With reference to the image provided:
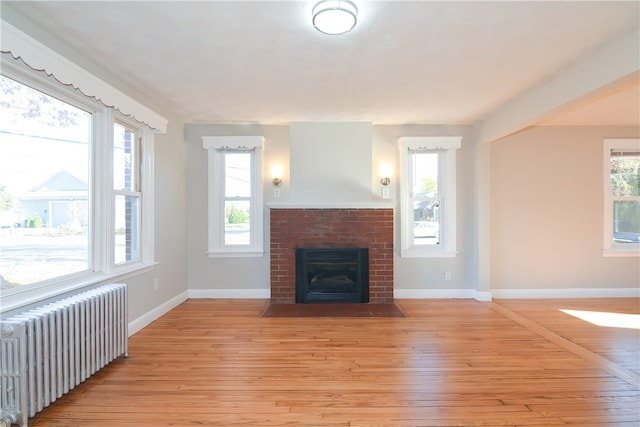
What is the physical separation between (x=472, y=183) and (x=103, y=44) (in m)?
4.49

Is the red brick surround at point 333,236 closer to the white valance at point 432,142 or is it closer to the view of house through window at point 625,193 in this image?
the white valance at point 432,142

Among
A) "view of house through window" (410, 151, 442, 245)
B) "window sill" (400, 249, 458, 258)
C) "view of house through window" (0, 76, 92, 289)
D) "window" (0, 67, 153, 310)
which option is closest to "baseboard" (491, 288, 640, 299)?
"window sill" (400, 249, 458, 258)

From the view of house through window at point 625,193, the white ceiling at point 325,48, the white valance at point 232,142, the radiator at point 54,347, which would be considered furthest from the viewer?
the view of house through window at point 625,193

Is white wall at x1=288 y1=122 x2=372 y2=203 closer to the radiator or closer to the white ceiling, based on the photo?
the white ceiling

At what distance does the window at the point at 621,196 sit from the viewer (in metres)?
4.52

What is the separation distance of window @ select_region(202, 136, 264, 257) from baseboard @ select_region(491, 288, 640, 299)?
365cm

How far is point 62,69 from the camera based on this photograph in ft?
7.22

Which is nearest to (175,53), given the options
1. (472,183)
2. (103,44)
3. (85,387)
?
(103,44)

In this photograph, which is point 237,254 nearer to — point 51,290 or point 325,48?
point 51,290

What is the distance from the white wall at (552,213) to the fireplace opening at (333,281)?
198 cm

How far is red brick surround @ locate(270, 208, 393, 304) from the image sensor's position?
4.28 metres

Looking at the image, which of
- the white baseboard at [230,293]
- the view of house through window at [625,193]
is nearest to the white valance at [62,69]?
the white baseboard at [230,293]

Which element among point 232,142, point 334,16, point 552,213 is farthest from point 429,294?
point 334,16

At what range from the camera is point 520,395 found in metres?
2.13
